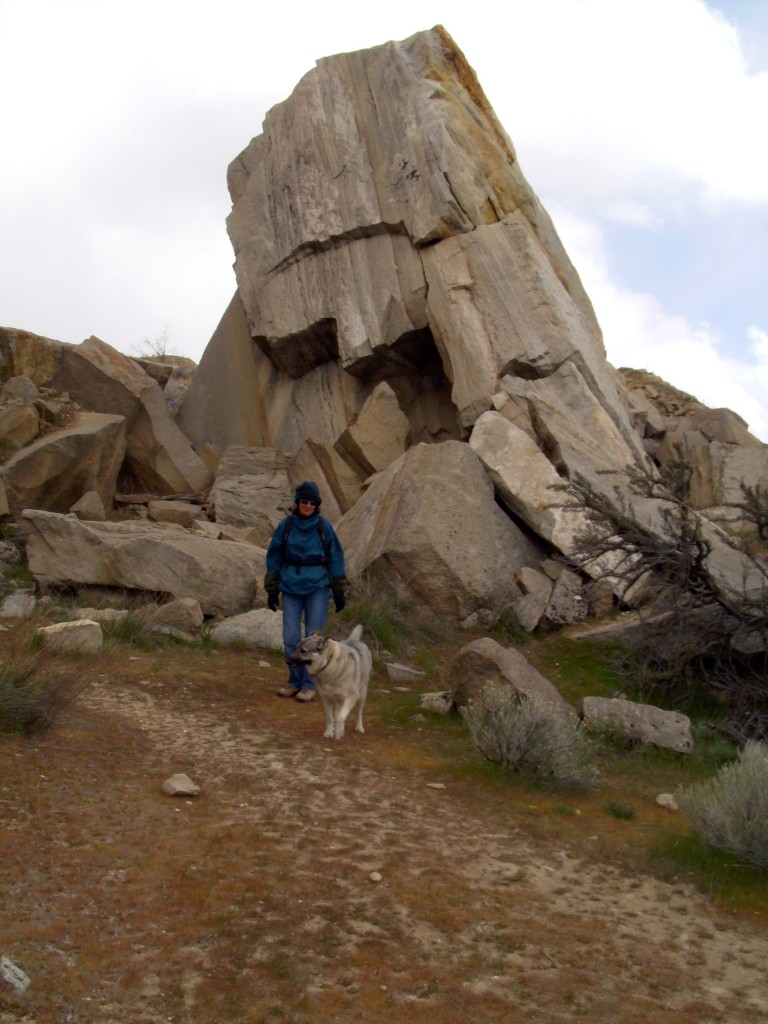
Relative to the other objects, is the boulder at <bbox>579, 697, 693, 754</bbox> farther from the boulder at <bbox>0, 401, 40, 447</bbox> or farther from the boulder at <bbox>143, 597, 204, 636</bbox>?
the boulder at <bbox>0, 401, 40, 447</bbox>

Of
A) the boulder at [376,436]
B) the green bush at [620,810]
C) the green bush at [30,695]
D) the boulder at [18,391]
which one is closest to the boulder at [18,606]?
the green bush at [30,695]

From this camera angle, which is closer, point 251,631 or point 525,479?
point 251,631

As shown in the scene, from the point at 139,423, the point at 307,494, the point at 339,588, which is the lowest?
the point at 339,588

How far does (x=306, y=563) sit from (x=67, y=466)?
6960 millimetres

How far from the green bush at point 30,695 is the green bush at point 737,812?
3655 mm

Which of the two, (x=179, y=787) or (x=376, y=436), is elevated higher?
(x=376, y=436)

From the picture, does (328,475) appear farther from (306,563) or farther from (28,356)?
(306,563)

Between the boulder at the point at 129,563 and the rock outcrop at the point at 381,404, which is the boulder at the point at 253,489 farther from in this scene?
the boulder at the point at 129,563

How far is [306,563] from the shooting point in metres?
7.74

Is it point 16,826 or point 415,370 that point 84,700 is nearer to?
point 16,826

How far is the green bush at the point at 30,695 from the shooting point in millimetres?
5715

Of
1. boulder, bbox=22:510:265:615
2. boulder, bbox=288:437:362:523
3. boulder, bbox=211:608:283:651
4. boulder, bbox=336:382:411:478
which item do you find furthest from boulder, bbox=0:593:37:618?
boulder, bbox=336:382:411:478

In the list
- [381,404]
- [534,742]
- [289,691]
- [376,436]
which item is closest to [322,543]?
[289,691]

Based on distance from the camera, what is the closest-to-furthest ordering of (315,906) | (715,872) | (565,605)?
(315,906), (715,872), (565,605)
